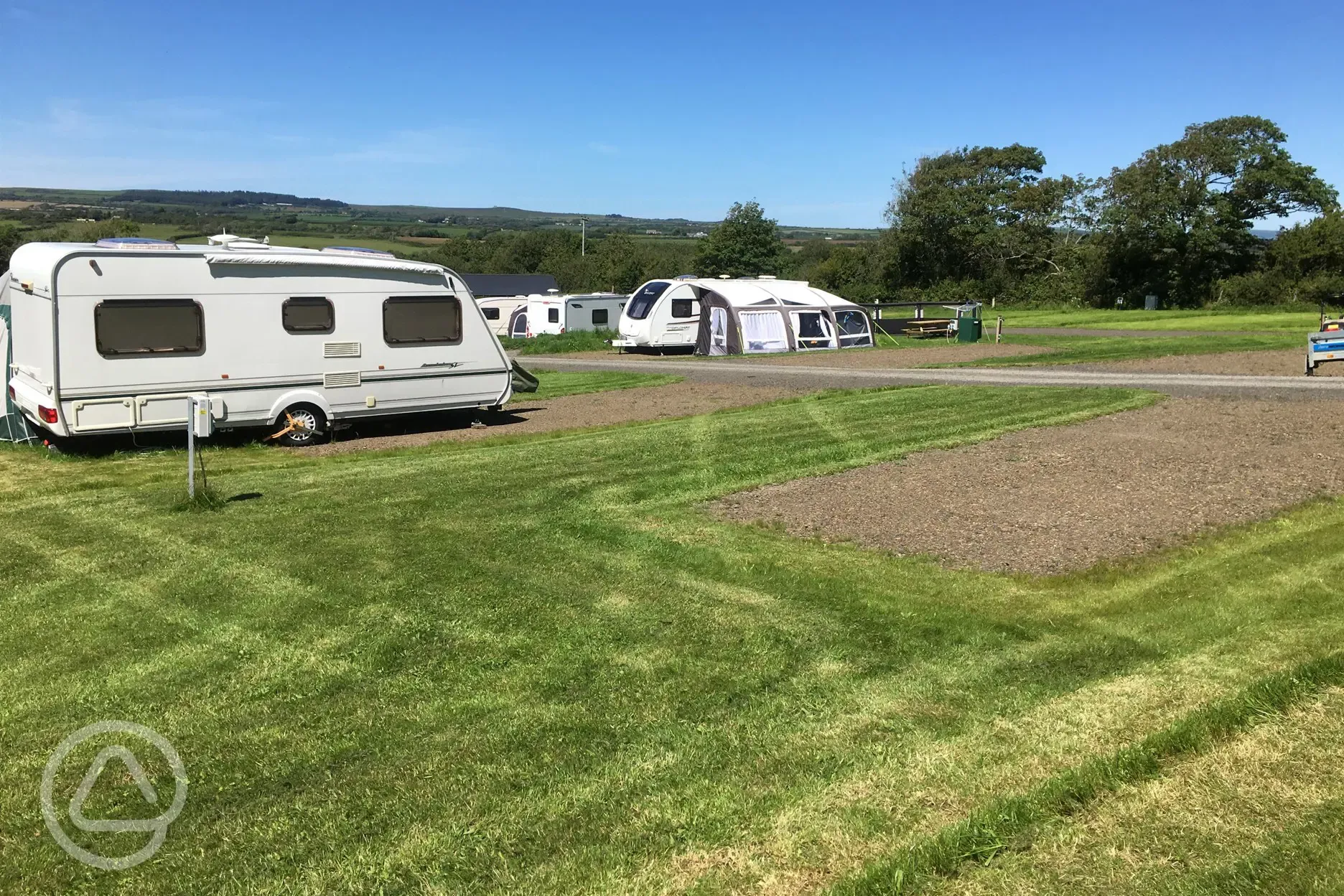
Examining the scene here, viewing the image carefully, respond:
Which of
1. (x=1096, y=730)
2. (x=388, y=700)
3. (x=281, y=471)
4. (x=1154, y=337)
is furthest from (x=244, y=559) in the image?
(x=1154, y=337)

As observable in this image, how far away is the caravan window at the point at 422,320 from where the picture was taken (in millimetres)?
13828

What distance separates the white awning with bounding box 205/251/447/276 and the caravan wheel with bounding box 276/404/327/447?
1.81 m

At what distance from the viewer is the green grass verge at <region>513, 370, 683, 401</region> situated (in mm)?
19234

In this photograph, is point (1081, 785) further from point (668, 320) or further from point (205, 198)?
point (205, 198)

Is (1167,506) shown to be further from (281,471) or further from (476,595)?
(281,471)

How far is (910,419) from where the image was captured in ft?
44.2

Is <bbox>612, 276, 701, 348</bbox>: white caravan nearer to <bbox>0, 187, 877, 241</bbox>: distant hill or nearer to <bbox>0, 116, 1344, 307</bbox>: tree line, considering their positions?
<bbox>0, 116, 1344, 307</bbox>: tree line

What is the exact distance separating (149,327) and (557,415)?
19.5ft

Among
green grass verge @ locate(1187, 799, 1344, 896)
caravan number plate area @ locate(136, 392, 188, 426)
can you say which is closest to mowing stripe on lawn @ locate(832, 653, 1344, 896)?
green grass verge @ locate(1187, 799, 1344, 896)

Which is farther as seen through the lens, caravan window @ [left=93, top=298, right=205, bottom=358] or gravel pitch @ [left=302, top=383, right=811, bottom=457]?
gravel pitch @ [left=302, top=383, right=811, bottom=457]

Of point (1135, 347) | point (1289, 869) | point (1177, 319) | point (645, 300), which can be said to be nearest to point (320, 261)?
point (1289, 869)

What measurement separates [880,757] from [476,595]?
2937 mm

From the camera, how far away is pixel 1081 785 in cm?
368
